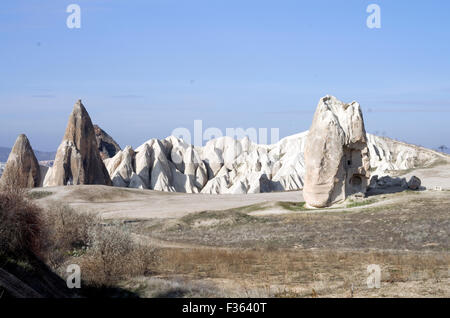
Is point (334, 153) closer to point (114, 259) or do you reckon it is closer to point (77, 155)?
point (114, 259)

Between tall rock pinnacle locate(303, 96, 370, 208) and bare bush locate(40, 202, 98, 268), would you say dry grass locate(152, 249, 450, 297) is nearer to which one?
bare bush locate(40, 202, 98, 268)

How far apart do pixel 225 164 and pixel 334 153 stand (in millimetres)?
47531

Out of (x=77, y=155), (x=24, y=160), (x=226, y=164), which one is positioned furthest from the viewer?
(x=226, y=164)

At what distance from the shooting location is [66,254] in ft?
61.7

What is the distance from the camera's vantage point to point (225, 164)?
77688mm

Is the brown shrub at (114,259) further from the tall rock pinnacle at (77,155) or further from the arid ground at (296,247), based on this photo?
the tall rock pinnacle at (77,155)

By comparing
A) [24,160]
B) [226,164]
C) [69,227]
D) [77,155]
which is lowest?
[69,227]

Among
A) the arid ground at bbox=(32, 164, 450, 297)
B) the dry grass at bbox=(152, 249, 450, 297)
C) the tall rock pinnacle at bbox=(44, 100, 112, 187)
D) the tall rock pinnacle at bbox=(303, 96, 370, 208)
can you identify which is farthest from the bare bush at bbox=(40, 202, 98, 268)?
the tall rock pinnacle at bbox=(44, 100, 112, 187)

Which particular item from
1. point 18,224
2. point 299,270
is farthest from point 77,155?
point 18,224

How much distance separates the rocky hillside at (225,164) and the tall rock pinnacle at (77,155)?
959cm

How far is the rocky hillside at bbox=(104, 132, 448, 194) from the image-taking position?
6475 centimetres
